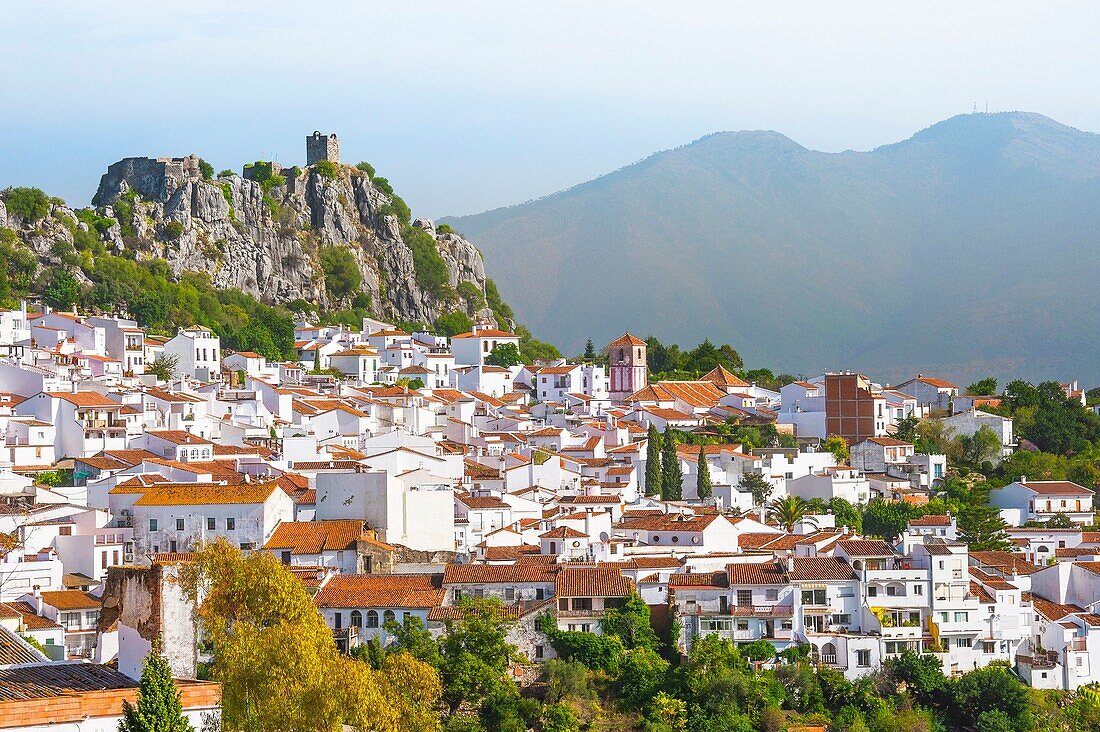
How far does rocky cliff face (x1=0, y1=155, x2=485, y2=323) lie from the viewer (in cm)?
7588

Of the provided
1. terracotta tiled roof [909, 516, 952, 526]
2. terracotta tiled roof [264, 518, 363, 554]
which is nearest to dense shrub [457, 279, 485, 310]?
terracotta tiled roof [909, 516, 952, 526]

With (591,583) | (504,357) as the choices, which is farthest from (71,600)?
(504,357)

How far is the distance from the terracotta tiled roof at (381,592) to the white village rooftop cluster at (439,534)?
57 millimetres

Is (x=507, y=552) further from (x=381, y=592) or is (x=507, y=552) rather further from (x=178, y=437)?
(x=178, y=437)

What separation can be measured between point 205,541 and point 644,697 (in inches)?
345

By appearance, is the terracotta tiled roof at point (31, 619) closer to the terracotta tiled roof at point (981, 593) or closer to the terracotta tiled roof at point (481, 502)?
the terracotta tiled roof at point (481, 502)

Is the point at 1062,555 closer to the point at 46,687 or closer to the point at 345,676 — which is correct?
the point at 345,676

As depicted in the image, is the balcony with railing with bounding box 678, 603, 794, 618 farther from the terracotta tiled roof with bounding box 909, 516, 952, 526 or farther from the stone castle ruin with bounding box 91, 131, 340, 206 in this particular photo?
the stone castle ruin with bounding box 91, 131, 340, 206

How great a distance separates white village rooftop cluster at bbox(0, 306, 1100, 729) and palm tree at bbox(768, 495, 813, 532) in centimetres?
57

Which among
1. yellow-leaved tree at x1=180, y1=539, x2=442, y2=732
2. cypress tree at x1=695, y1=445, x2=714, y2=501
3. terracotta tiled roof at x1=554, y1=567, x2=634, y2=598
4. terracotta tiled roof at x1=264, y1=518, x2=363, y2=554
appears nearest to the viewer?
yellow-leaved tree at x1=180, y1=539, x2=442, y2=732

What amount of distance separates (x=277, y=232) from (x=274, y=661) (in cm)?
6428

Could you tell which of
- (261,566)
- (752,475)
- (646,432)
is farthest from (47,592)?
(646,432)

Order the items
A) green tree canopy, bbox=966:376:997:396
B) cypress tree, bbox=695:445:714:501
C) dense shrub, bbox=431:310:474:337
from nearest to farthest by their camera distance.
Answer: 1. cypress tree, bbox=695:445:714:501
2. green tree canopy, bbox=966:376:997:396
3. dense shrub, bbox=431:310:474:337

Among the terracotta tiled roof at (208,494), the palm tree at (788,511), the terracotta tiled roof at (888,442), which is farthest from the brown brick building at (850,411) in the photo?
the terracotta tiled roof at (208,494)
